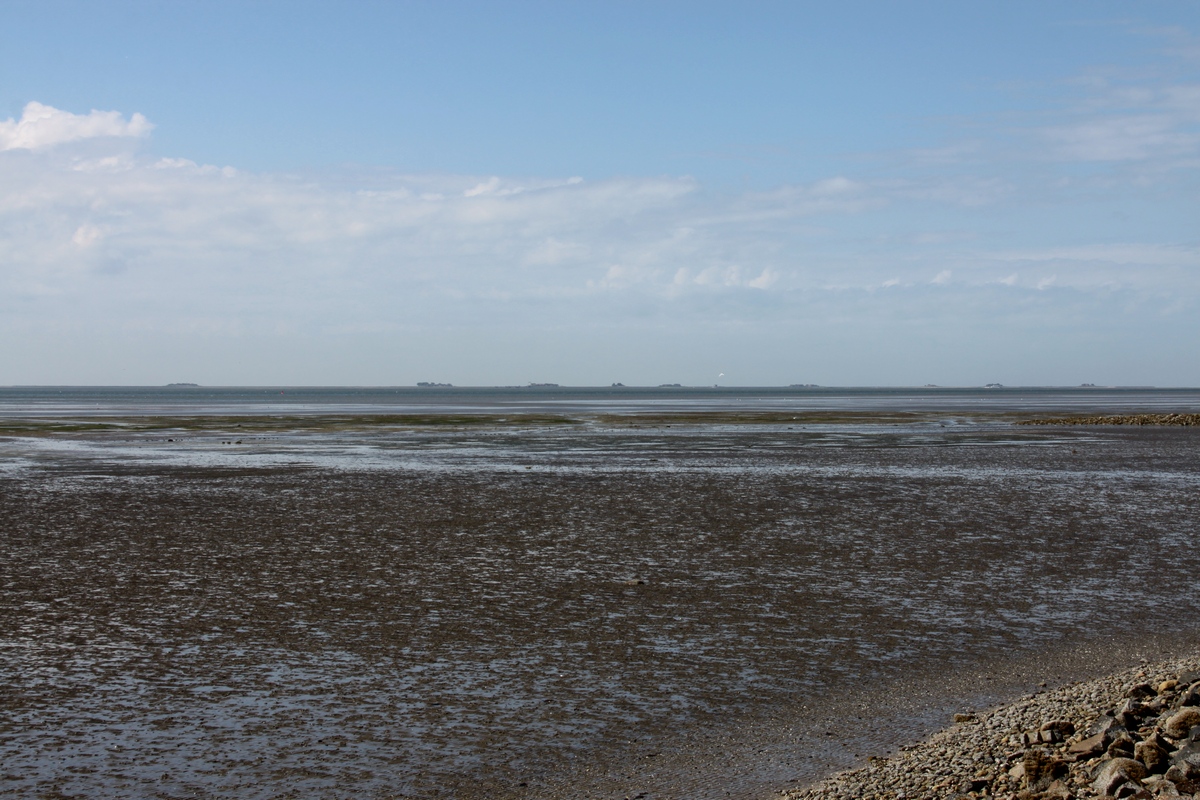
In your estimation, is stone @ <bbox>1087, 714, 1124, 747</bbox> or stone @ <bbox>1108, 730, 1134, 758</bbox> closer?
stone @ <bbox>1108, 730, 1134, 758</bbox>

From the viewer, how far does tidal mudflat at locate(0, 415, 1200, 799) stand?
333 inches

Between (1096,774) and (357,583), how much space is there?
10.9 metres

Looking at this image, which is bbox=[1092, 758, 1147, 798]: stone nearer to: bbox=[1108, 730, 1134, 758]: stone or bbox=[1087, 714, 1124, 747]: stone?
bbox=[1108, 730, 1134, 758]: stone

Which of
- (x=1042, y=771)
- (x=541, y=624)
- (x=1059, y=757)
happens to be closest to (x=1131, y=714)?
(x=1059, y=757)

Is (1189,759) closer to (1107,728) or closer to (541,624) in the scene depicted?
(1107,728)

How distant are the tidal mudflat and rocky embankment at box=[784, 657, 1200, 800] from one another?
0.58 meters

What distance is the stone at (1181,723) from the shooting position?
24.8 ft

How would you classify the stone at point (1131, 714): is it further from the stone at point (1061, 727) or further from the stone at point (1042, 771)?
the stone at point (1042, 771)

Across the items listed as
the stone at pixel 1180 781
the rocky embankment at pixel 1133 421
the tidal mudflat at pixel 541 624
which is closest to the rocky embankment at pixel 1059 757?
the stone at pixel 1180 781

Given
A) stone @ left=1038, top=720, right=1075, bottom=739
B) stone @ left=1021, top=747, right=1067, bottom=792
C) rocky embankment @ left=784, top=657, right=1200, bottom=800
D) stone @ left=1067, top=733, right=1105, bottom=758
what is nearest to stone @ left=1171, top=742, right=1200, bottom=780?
rocky embankment @ left=784, top=657, right=1200, bottom=800

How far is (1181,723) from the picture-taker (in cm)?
764

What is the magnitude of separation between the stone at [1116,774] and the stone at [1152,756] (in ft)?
0.30

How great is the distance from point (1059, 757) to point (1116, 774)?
2.32ft

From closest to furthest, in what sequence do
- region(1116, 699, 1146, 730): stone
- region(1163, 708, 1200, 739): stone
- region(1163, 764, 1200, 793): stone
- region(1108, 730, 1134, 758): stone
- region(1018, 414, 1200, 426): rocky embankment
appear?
region(1163, 764, 1200, 793): stone < region(1108, 730, 1134, 758): stone < region(1163, 708, 1200, 739): stone < region(1116, 699, 1146, 730): stone < region(1018, 414, 1200, 426): rocky embankment
